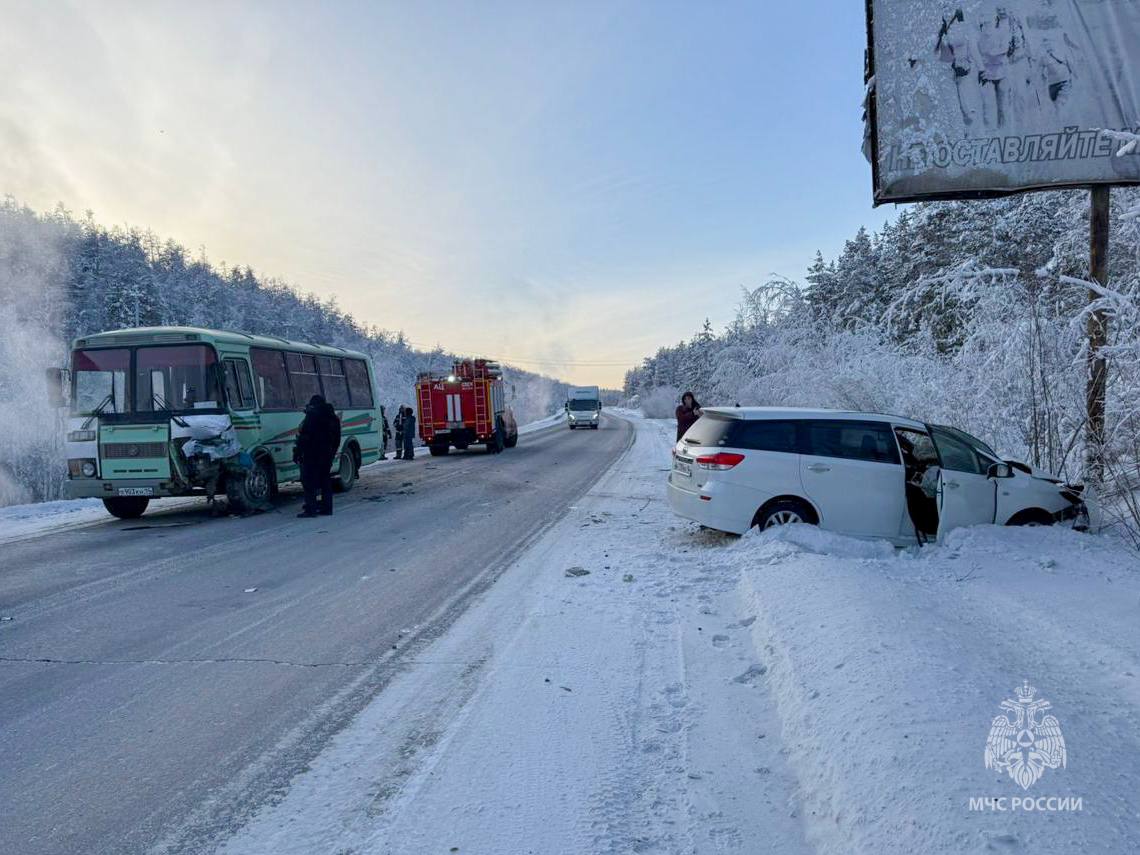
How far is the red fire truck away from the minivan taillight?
1685cm

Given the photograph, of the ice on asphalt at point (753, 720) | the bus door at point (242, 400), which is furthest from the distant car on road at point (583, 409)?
the ice on asphalt at point (753, 720)

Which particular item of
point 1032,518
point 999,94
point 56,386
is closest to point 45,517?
point 56,386

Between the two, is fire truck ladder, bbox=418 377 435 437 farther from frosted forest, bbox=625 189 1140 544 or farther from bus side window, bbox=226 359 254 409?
frosted forest, bbox=625 189 1140 544

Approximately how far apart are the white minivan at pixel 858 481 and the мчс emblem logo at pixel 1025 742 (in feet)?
13.9

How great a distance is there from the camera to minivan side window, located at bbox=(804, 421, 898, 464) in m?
7.54

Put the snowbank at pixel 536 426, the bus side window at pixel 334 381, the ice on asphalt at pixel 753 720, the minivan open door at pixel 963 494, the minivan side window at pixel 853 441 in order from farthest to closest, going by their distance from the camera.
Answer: the snowbank at pixel 536 426
the bus side window at pixel 334 381
the minivan side window at pixel 853 441
the minivan open door at pixel 963 494
the ice on asphalt at pixel 753 720

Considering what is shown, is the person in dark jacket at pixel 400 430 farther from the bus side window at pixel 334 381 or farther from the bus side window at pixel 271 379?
the bus side window at pixel 271 379

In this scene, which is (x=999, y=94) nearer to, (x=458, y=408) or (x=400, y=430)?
(x=458, y=408)

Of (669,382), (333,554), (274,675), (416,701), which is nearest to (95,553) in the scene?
(333,554)

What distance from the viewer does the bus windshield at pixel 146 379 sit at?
10219 mm

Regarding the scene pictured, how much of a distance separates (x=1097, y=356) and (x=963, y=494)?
3154 mm

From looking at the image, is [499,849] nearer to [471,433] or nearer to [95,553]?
[95,553]

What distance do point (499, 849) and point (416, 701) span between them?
1531 mm

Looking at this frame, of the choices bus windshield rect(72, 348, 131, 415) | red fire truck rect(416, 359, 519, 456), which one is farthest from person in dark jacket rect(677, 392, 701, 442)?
red fire truck rect(416, 359, 519, 456)
